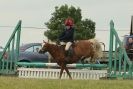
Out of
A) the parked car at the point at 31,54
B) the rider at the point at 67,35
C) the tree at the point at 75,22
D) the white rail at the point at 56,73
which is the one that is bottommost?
the white rail at the point at 56,73

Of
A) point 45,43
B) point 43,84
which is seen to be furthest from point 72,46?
point 43,84

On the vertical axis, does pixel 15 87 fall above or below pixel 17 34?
below

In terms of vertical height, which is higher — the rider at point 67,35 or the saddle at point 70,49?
the rider at point 67,35

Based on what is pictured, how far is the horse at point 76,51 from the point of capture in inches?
864

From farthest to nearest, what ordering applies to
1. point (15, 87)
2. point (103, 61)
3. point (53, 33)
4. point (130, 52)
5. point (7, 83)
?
point (53, 33) < point (103, 61) < point (130, 52) < point (7, 83) < point (15, 87)

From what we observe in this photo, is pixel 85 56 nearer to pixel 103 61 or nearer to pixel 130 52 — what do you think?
pixel 130 52

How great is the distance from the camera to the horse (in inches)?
864

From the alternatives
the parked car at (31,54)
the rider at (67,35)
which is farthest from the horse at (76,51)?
the parked car at (31,54)

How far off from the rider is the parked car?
7052 mm

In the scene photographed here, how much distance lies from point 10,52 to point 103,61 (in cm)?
949

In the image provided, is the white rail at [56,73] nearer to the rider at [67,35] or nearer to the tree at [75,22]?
the rider at [67,35]

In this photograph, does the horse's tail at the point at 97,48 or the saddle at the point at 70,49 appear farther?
the horse's tail at the point at 97,48

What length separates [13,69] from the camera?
22.6m

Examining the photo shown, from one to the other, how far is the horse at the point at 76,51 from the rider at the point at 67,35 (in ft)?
0.84
